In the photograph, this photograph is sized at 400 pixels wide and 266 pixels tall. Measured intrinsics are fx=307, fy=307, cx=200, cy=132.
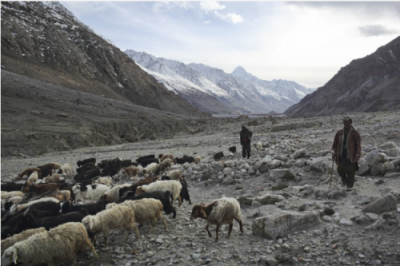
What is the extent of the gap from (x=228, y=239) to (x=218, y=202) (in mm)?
840

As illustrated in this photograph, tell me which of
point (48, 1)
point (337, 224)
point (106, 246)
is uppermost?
point (48, 1)

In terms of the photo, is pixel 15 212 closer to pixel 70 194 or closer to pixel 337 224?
pixel 70 194

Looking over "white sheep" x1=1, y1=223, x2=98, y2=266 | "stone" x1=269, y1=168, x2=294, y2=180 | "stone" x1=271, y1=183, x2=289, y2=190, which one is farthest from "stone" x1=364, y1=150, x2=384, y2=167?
"white sheep" x1=1, y1=223, x2=98, y2=266

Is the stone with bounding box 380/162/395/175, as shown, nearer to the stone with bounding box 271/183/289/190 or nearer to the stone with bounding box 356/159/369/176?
the stone with bounding box 356/159/369/176

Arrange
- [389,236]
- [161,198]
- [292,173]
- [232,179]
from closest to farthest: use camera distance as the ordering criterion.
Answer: [389,236] < [161,198] < [292,173] < [232,179]

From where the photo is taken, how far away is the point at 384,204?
672 cm

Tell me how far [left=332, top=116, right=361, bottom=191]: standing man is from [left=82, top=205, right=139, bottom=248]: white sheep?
5920 millimetres

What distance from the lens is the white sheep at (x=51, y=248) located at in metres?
5.84

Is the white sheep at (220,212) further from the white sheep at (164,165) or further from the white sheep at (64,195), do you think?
the white sheep at (164,165)

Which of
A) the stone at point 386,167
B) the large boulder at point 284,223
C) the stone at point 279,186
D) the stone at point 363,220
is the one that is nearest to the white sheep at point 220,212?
the large boulder at point 284,223

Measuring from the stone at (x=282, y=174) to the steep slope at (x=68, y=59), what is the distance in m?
75.7

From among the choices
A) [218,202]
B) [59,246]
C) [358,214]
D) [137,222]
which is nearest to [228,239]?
[218,202]

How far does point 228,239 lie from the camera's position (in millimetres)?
6863

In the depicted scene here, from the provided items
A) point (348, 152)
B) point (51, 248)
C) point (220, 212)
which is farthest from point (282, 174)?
point (51, 248)
